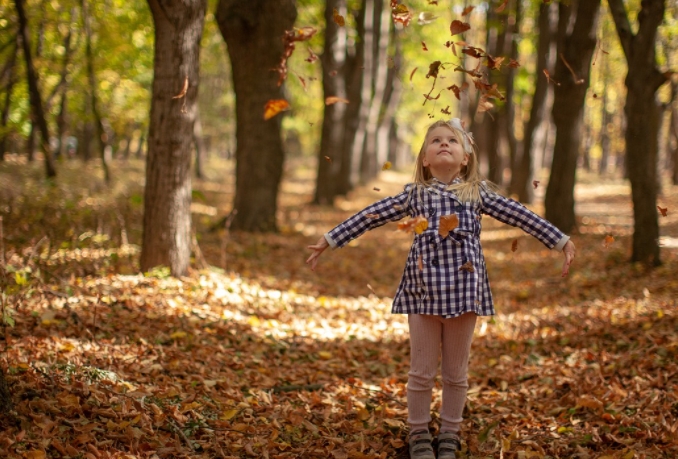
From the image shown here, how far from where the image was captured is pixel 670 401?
4.17 meters

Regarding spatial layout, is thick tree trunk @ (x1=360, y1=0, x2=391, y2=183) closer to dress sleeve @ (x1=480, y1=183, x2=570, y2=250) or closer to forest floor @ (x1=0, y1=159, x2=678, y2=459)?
forest floor @ (x1=0, y1=159, x2=678, y2=459)

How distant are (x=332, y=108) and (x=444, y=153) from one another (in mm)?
13966

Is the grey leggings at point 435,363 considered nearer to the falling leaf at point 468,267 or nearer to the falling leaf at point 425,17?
the falling leaf at point 468,267

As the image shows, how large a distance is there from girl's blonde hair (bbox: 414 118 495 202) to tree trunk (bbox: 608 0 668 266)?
5.20 metres

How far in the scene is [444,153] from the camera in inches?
142

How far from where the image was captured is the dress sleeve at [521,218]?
3572 mm

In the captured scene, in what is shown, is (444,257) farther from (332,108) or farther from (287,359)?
(332,108)

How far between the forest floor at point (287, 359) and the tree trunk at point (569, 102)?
9.35ft

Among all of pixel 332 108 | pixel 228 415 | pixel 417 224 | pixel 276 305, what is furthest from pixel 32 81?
pixel 417 224

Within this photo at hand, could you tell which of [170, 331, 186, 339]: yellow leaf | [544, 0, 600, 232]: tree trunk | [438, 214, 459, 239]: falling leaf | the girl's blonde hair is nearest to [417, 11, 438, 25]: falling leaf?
the girl's blonde hair

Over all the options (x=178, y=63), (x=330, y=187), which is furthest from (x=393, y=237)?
(x=178, y=63)

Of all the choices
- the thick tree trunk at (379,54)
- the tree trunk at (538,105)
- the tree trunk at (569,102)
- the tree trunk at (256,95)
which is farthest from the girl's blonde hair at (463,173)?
the thick tree trunk at (379,54)

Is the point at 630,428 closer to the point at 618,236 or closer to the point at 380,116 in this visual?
the point at 618,236

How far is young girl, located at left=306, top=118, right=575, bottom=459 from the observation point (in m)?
3.46
